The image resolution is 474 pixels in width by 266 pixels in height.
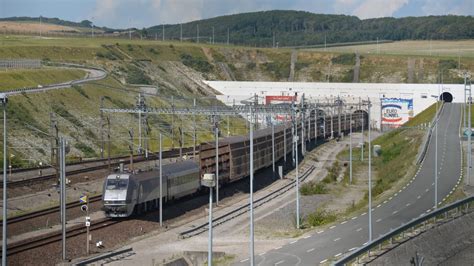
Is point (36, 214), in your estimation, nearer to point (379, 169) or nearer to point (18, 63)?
point (379, 169)

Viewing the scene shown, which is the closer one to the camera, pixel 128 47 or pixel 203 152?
pixel 203 152

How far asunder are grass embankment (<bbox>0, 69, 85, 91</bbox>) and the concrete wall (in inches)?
1207

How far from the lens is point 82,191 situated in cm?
5300

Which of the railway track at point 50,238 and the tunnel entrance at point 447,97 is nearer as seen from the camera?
the railway track at point 50,238

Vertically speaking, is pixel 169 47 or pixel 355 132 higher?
pixel 169 47

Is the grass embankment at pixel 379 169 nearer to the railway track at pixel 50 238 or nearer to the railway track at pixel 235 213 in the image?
the railway track at pixel 235 213

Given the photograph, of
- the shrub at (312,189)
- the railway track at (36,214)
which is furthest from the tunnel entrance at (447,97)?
the railway track at (36,214)

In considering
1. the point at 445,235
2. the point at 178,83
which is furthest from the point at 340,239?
the point at 178,83

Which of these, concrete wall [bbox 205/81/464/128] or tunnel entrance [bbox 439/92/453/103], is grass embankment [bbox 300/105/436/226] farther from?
tunnel entrance [bbox 439/92/453/103]

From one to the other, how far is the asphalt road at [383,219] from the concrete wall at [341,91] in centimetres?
4792

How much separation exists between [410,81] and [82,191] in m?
99.8

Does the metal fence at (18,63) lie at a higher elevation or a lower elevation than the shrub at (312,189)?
higher

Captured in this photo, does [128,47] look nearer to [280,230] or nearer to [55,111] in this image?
[55,111]

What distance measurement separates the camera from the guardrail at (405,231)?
30167 mm
